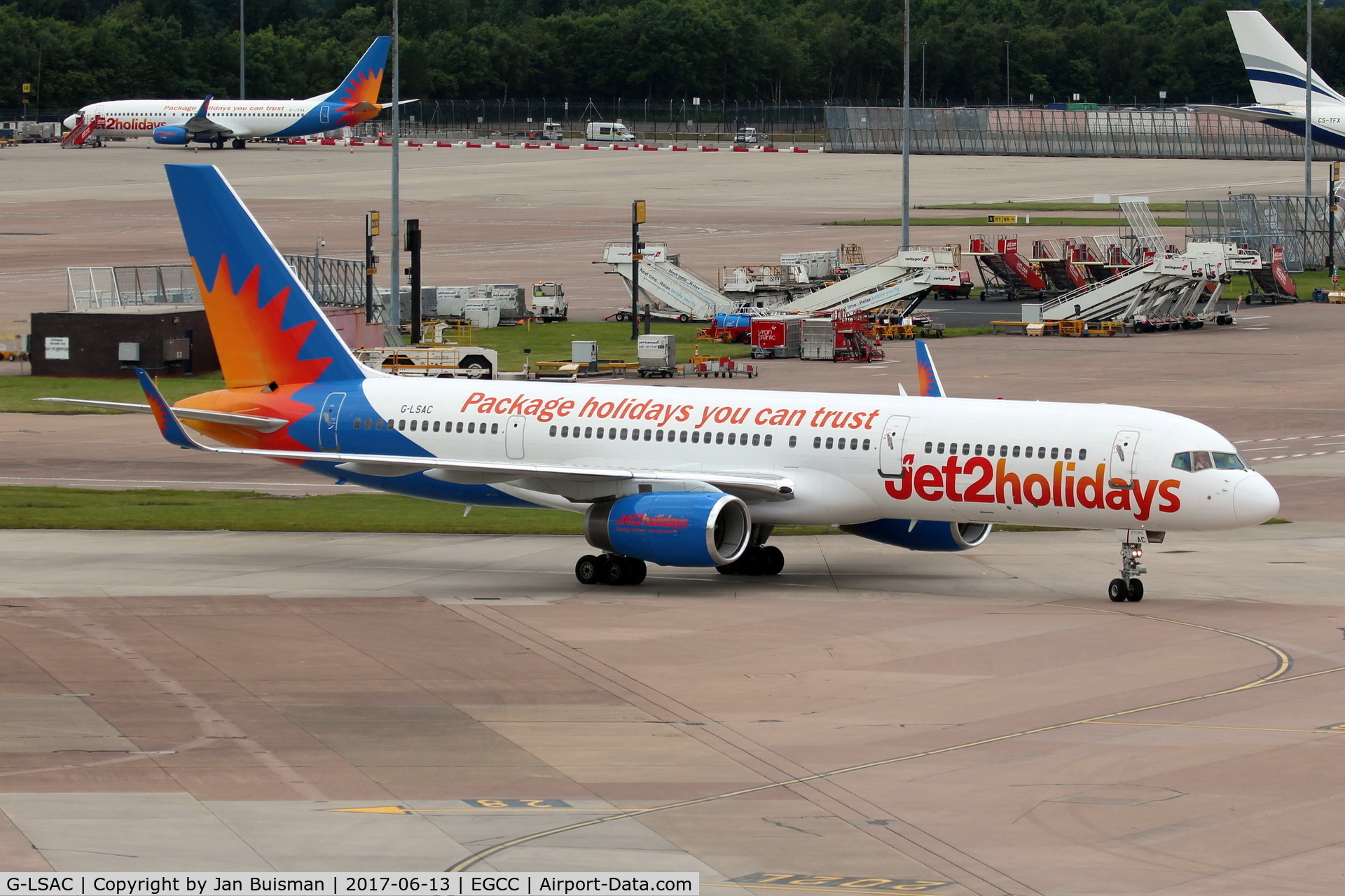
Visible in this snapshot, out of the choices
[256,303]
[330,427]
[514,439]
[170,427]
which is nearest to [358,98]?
[256,303]

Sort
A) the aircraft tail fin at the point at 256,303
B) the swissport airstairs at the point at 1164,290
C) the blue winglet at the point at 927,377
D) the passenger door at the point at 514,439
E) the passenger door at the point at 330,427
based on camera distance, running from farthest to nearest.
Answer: the swissport airstairs at the point at 1164,290 → the blue winglet at the point at 927,377 → the aircraft tail fin at the point at 256,303 → the passenger door at the point at 330,427 → the passenger door at the point at 514,439

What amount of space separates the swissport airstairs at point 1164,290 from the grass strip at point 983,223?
41034 millimetres

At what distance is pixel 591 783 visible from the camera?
25.3 meters

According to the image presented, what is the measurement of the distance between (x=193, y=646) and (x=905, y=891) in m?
17.0

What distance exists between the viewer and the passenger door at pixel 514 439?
4188 centimetres

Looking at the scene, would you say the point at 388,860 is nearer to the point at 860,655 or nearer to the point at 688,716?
the point at 688,716

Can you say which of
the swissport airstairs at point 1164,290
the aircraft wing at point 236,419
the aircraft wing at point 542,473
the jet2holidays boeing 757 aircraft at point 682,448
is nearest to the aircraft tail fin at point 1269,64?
the swissport airstairs at point 1164,290

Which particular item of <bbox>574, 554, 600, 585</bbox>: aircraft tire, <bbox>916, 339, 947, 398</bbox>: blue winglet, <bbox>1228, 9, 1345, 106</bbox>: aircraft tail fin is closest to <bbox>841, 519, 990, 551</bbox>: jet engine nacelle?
<bbox>916, 339, 947, 398</bbox>: blue winglet

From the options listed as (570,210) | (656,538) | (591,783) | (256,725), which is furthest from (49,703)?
(570,210)

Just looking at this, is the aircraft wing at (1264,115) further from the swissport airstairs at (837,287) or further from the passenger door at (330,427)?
the passenger door at (330,427)

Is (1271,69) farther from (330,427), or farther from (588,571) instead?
(588,571)

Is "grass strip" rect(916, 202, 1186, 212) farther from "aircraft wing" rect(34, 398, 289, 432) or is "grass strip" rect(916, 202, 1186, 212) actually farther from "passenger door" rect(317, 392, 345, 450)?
"aircraft wing" rect(34, 398, 289, 432)

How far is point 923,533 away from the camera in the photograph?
133ft

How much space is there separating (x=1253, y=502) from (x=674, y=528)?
11.4 metres
